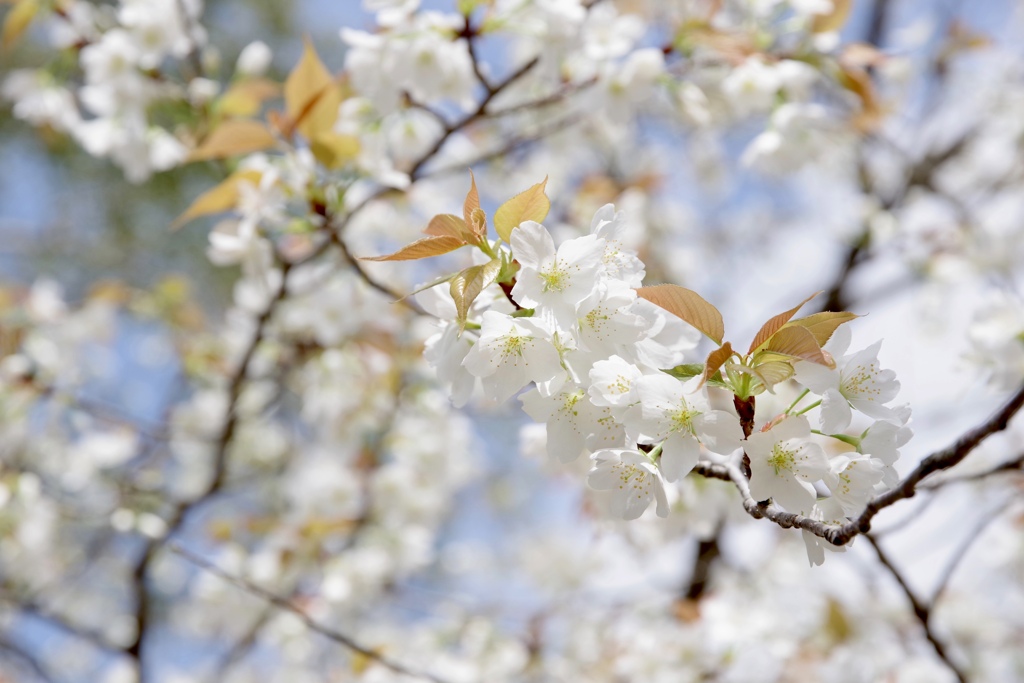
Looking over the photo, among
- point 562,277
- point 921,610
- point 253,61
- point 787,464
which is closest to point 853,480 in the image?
point 787,464

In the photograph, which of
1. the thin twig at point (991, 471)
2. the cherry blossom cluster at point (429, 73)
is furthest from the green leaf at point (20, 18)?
the thin twig at point (991, 471)

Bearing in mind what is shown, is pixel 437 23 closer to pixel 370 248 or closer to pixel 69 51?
pixel 69 51

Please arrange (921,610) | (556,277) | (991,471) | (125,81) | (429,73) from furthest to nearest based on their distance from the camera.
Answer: (125,81) < (429,73) < (921,610) < (991,471) < (556,277)

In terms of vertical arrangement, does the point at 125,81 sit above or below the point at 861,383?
above

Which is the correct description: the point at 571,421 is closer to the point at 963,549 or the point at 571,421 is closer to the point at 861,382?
the point at 861,382

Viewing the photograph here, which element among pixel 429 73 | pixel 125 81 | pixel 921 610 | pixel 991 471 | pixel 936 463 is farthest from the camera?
pixel 125 81

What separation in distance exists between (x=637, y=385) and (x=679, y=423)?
0.16ft

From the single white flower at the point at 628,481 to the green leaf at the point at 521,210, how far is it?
211 mm

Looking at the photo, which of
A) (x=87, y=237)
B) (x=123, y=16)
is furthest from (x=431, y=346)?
(x=87, y=237)

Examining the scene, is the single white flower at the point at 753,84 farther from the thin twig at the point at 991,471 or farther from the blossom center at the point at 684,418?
the blossom center at the point at 684,418

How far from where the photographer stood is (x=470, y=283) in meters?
0.61

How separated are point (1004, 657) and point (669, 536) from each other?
8.55 ft

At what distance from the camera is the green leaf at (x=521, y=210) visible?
63cm

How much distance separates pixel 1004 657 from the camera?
294 cm
